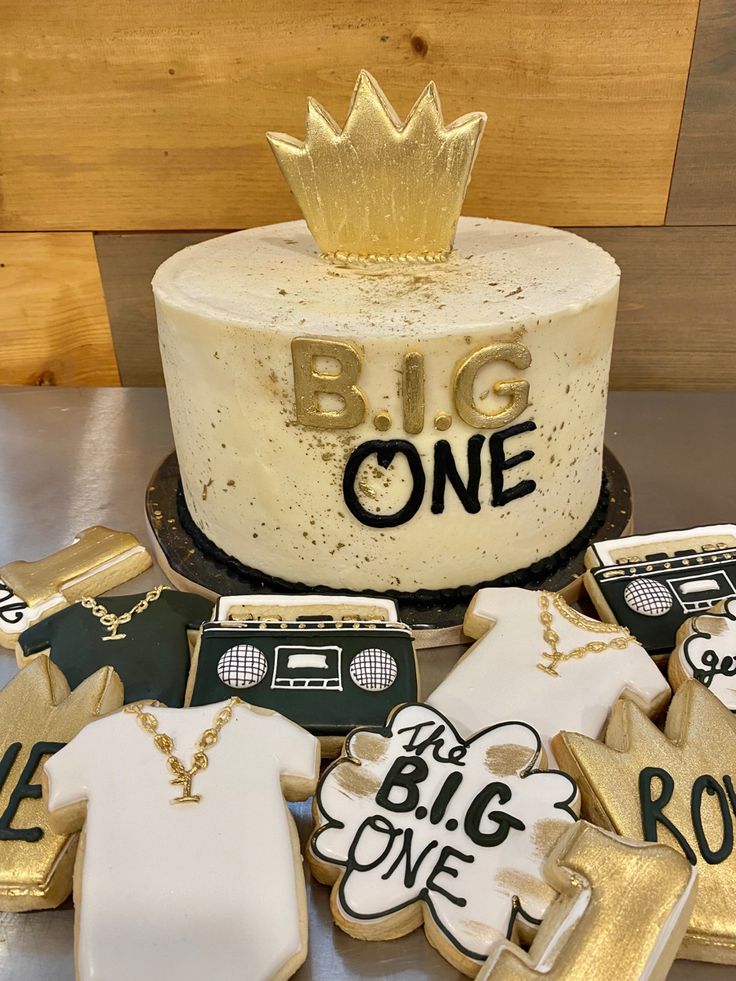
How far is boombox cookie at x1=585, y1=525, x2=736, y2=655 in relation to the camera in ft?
3.94

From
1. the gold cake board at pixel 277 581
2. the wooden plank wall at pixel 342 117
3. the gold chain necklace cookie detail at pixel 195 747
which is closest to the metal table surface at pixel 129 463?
the gold cake board at pixel 277 581

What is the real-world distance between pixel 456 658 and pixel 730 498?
72 cm

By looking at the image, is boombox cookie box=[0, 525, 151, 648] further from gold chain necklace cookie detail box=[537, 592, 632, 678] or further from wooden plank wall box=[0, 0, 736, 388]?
wooden plank wall box=[0, 0, 736, 388]

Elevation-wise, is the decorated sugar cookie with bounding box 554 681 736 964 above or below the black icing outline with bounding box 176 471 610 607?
above

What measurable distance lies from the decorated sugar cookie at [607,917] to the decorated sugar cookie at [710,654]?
352mm

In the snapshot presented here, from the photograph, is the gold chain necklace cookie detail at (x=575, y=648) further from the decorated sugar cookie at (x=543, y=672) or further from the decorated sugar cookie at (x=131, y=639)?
the decorated sugar cookie at (x=131, y=639)

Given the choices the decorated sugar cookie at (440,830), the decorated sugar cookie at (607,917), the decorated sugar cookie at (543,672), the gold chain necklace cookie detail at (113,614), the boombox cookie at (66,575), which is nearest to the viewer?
the decorated sugar cookie at (607,917)

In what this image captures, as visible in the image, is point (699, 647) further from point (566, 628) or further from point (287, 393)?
point (287, 393)

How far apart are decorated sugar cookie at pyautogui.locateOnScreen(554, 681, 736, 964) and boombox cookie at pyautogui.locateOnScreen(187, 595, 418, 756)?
9.7 inches

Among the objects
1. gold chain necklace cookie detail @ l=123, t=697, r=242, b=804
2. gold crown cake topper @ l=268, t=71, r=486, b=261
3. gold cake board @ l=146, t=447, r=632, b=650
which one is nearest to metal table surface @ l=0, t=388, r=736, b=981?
gold cake board @ l=146, t=447, r=632, b=650

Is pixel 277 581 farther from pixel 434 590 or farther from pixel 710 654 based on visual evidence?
pixel 710 654

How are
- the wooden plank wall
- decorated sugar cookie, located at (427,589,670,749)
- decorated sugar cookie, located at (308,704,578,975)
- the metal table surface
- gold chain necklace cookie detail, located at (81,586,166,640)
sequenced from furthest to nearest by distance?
the wooden plank wall < the metal table surface < gold chain necklace cookie detail, located at (81,586,166,640) < decorated sugar cookie, located at (427,589,670,749) < decorated sugar cookie, located at (308,704,578,975)

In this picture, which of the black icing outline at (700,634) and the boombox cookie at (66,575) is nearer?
the black icing outline at (700,634)

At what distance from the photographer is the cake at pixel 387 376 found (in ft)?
3.61
